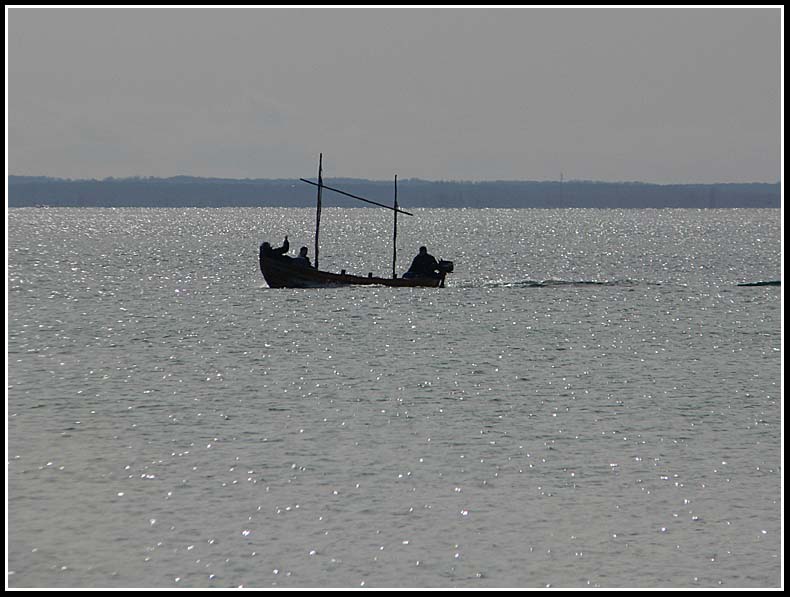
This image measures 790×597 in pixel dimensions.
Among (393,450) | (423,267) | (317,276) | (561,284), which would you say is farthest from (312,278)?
(393,450)

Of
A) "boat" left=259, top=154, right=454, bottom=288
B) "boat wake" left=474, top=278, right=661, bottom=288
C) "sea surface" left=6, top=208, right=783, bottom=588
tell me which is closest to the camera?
"sea surface" left=6, top=208, right=783, bottom=588

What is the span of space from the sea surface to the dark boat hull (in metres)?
6.91

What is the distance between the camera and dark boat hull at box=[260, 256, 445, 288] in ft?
208

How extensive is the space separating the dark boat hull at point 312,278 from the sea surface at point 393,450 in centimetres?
691

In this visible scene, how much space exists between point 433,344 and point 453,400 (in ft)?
43.5

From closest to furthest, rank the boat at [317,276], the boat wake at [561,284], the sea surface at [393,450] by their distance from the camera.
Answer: the sea surface at [393,450], the boat at [317,276], the boat wake at [561,284]

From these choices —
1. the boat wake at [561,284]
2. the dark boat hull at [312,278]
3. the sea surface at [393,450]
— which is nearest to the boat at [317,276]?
the dark boat hull at [312,278]

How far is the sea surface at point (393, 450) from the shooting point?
1766 centimetres

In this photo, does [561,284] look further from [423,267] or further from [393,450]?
[393,450]

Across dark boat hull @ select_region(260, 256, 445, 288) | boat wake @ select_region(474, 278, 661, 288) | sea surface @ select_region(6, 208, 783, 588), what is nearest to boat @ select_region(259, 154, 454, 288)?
dark boat hull @ select_region(260, 256, 445, 288)

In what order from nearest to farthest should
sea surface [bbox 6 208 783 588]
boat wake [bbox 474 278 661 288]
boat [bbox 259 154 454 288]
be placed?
1. sea surface [bbox 6 208 783 588]
2. boat [bbox 259 154 454 288]
3. boat wake [bbox 474 278 661 288]

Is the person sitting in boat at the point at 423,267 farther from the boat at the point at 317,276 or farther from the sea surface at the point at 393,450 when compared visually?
the sea surface at the point at 393,450

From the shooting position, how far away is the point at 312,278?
210 ft

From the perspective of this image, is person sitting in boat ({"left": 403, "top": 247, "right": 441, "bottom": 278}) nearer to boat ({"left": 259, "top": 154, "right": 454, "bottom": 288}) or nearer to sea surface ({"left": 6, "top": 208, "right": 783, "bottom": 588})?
boat ({"left": 259, "top": 154, "right": 454, "bottom": 288})
